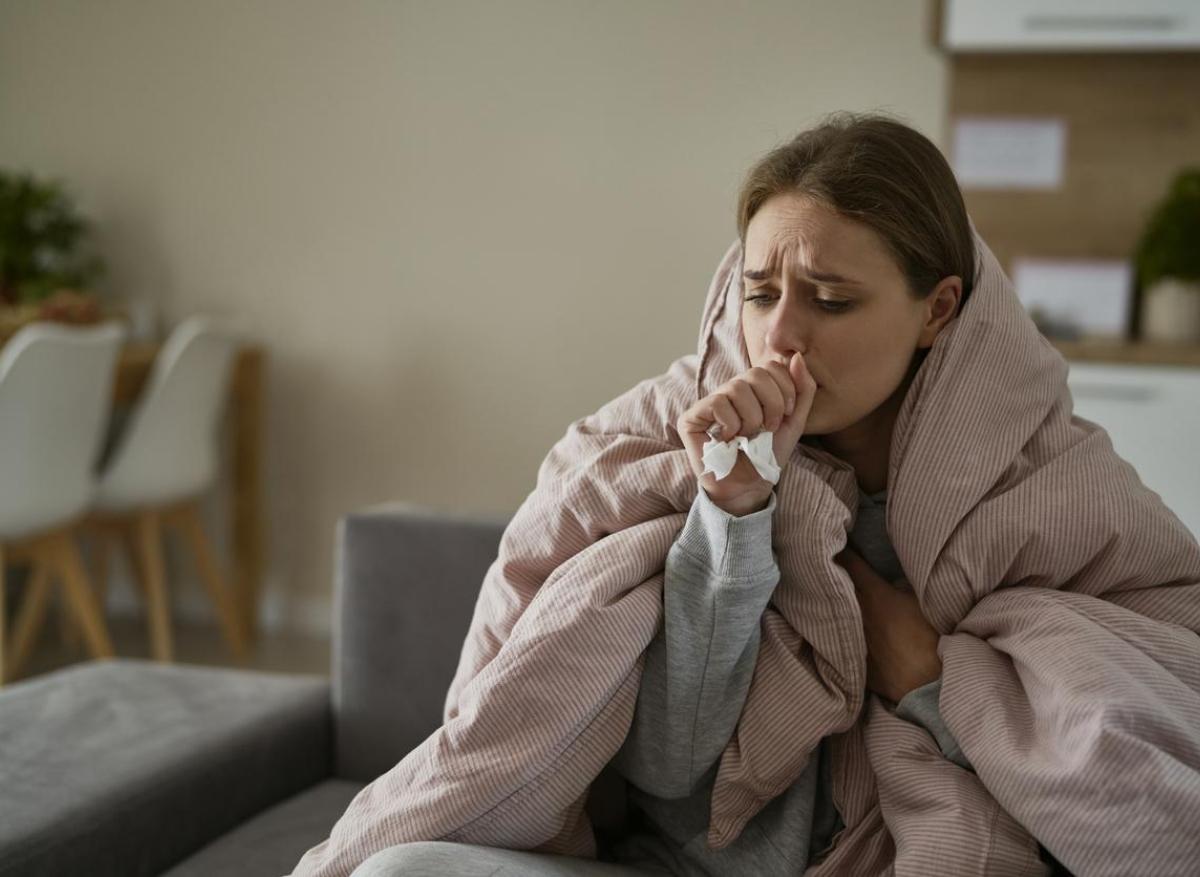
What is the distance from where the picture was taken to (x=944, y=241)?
1302mm

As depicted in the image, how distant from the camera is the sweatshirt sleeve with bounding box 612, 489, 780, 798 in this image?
118 cm

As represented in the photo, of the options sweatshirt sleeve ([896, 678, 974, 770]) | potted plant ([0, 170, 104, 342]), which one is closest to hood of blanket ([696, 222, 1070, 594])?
sweatshirt sleeve ([896, 678, 974, 770])

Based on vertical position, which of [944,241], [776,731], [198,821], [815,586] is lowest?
[198,821]

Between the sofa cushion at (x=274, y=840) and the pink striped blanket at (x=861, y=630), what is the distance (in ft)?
1.06

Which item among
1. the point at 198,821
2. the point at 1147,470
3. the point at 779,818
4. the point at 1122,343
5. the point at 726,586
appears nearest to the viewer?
the point at 726,586

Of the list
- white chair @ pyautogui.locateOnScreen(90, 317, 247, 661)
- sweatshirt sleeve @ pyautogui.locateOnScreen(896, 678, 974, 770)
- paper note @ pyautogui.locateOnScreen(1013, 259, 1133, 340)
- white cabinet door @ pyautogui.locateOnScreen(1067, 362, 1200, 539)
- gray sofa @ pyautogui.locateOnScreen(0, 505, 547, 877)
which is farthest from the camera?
white chair @ pyautogui.locateOnScreen(90, 317, 247, 661)

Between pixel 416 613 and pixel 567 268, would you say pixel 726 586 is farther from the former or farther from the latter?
pixel 567 268

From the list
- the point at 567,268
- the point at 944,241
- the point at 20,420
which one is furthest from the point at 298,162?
the point at 944,241

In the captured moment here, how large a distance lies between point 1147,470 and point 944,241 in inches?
52.9

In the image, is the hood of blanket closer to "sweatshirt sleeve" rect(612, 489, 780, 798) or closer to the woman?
the woman

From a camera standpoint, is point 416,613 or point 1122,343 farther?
point 1122,343

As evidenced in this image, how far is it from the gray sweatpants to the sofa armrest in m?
0.56

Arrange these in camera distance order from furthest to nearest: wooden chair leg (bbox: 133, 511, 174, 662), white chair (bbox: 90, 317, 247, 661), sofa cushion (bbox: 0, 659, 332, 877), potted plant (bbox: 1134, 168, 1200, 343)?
wooden chair leg (bbox: 133, 511, 174, 662)
white chair (bbox: 90, 317, 247, 661)
potted plant (bbox: 1134, 168, 1200, 343)
sofa cushion (bbox: 0, 659, 332, 877)

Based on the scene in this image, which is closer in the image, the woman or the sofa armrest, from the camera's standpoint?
the woman
